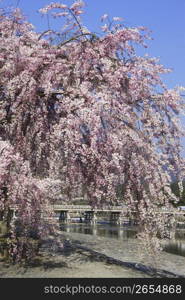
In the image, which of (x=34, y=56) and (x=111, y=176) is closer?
(x=111, y=176)

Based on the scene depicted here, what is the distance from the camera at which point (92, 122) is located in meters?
11.0

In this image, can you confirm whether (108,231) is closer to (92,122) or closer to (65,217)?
(65,217)

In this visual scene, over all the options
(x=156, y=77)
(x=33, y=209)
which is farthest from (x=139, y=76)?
(x=33, y=209)

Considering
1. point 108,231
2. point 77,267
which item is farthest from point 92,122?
point 108,231

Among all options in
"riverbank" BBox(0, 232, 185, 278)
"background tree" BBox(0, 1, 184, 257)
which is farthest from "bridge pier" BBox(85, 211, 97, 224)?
"background tree" BBox(0, 1, 184, 257)

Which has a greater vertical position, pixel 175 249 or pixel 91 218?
pixel 91 218

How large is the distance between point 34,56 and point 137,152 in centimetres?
424

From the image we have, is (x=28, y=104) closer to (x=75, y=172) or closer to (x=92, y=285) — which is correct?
(x=75, y=172)

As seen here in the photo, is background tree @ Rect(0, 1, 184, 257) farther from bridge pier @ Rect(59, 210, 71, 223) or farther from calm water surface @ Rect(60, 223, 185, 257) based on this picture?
bridge pier @ Rect(59, 210, 71, 223)

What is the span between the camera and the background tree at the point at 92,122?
11531 mm

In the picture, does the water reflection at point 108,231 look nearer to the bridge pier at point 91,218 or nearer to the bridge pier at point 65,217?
the bridge pier at point 91,218

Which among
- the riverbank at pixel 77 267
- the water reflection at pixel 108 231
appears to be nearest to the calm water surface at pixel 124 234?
the water reflection at pixel 108 231

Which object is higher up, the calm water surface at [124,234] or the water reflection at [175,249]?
the calm water surface at [124,234]

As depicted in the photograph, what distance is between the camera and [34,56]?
12.7m
